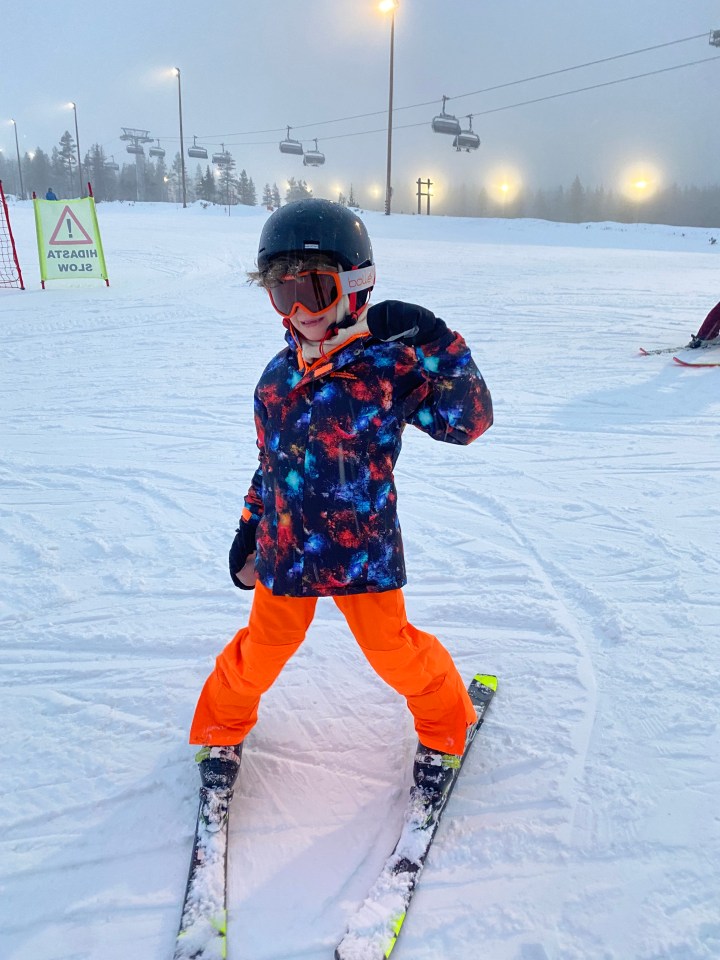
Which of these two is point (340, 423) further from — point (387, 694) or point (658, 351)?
point (658, 351)

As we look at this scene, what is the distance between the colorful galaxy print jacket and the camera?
154cm

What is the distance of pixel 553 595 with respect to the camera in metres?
2.85

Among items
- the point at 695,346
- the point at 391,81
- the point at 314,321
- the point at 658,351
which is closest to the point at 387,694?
the point at 314,321

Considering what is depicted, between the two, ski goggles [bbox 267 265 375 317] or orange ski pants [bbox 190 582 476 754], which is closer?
ski goggles [bbox 267 265 375 317]

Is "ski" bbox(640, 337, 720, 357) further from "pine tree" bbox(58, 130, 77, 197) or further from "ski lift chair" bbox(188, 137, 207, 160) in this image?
"pine tree" bbox(58, 130, 77, 197)

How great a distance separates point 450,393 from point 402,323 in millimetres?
202

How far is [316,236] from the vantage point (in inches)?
61.1

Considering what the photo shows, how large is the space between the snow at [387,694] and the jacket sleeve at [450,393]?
1116 millimetres

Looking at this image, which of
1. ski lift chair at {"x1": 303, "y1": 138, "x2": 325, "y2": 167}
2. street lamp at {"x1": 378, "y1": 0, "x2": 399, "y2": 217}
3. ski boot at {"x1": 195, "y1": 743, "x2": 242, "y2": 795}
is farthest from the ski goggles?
ski lift chair at {"x1": 303, "y1": 138, "x2": 325, "y2": 167}

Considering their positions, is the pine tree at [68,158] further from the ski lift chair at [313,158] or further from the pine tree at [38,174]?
the ski lift chair at [313,158]

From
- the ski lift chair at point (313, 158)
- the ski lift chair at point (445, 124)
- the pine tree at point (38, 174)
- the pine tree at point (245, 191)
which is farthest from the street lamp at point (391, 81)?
the pine tree at point (38, 174)

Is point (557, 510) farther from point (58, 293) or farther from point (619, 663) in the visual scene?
point (58, 293)

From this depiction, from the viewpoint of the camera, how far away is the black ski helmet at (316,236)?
155 cm

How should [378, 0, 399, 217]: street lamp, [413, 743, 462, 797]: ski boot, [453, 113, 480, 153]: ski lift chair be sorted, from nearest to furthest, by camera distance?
1. [413, 743, 462, 797]: ski boot
2. [378, 0, 399, 217]: street lamp
3. [453, 113, 480, 153]: ski lift chair
